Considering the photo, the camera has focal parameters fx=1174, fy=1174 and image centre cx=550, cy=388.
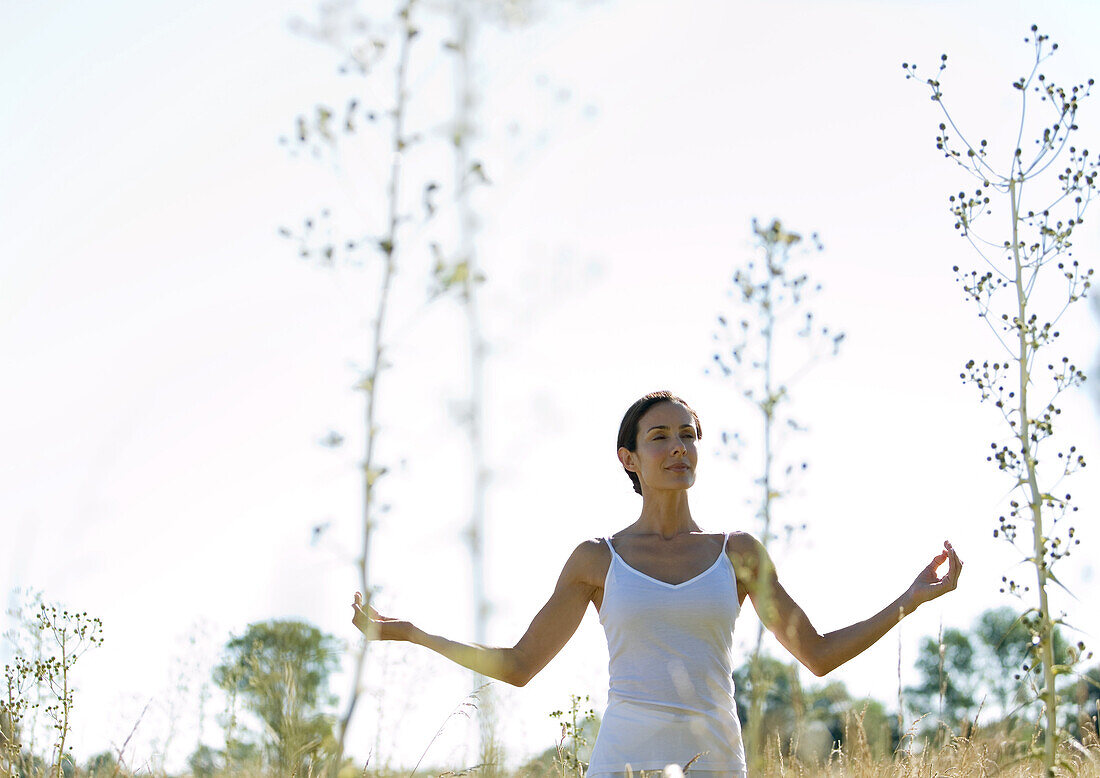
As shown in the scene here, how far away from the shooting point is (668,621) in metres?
4.03

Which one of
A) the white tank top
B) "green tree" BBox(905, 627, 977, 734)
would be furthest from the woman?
"green tree" BBox(905, 627, 977, 734)

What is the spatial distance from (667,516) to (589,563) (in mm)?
340

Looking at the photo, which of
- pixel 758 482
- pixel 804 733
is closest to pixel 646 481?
pixel 804 733

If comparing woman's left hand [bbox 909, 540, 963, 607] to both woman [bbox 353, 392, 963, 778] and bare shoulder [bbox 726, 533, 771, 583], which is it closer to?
woman [bbox 353, 392, 963, 778]

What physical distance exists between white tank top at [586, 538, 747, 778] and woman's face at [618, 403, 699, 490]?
35 centimetres

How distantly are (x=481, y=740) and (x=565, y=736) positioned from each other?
100 inches

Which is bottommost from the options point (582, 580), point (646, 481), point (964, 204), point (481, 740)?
point (481, 740)

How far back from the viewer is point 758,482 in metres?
7.86

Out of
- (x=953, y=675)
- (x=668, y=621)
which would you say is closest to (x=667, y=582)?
(x=668, y=621)

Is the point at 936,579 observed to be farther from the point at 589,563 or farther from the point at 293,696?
the point at 293,696

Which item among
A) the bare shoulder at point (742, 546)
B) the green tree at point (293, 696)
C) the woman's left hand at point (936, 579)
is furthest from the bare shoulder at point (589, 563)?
the green tree at point (293, 696)

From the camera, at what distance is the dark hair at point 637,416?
4457mm

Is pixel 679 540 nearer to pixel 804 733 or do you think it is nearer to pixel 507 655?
pixel 507 655

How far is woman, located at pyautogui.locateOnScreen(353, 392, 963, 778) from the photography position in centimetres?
389
